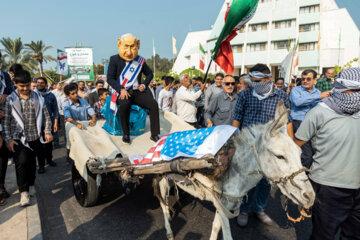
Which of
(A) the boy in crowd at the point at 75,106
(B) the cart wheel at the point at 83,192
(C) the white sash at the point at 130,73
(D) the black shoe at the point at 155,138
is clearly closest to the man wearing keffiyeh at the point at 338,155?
(D) the black shoe at the point at 155,138

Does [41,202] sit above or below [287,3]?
below

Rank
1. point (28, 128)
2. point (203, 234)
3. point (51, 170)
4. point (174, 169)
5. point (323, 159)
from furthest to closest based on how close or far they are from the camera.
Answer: point (51, 170) < point (28, 128) < point (203, 234) < point (174, 169) < point (323, 159)

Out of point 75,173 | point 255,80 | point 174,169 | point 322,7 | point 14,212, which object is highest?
point 322,7

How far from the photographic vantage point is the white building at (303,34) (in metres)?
35.0

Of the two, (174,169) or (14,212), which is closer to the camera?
(174,169)

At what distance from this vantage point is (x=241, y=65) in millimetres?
40781

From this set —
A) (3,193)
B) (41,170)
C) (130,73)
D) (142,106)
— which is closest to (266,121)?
(142,106)

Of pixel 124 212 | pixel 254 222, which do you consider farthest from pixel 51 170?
pixel 254 222

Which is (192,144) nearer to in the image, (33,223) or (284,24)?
(33,223)

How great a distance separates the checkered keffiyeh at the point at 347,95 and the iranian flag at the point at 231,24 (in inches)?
71.5

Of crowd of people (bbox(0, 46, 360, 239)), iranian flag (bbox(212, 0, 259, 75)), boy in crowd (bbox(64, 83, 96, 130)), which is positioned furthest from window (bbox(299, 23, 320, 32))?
boy in crowd (bbox(64, 83, 96, 130))

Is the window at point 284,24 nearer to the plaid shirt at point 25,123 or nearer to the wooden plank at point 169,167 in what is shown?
the plaid shirt at point 25,123

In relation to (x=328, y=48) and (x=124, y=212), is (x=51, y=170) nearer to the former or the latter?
(x=124, y=212)

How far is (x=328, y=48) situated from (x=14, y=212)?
4211 centimetres
